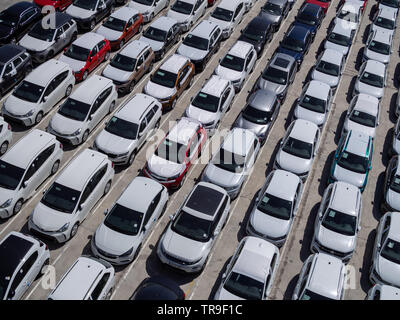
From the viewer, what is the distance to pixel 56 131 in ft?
61.7

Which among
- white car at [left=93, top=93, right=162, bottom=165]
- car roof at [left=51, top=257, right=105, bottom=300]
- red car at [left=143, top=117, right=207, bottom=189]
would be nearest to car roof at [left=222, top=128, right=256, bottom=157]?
red car at [left=143, top=117, right=207, bottom=189]

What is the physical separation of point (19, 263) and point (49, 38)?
14448mm

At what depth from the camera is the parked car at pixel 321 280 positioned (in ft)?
46.0

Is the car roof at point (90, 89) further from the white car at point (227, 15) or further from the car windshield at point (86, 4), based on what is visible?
the white car at point (227, 15)

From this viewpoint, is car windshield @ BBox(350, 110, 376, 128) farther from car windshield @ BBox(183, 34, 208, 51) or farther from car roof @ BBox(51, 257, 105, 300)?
car roof @ BBox(51, 257, 105, 300)

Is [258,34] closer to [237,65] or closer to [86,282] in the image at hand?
[237,65]

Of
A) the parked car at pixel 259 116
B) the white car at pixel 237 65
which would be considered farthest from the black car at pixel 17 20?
the parked car at pixel 259 116

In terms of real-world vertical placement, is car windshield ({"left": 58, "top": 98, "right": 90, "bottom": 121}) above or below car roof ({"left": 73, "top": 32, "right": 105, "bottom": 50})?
below

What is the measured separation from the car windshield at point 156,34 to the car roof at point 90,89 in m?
5.63

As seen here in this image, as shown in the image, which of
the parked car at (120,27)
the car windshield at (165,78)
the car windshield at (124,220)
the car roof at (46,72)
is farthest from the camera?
the parked car at (120,27)

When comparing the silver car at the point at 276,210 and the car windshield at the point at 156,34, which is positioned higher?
the car windshield at the point at 156,34

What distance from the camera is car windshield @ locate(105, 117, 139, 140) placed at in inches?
733

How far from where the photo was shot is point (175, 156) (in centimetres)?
1803

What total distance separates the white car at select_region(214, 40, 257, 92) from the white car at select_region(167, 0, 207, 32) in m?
4.87
